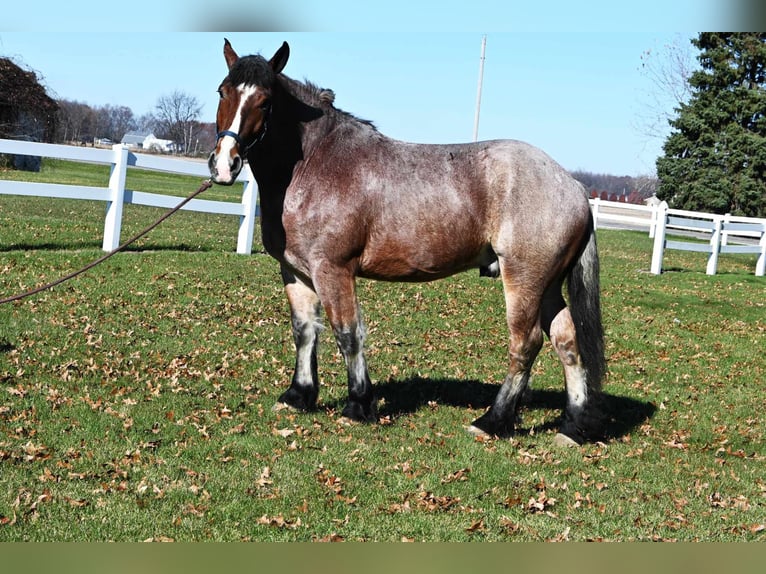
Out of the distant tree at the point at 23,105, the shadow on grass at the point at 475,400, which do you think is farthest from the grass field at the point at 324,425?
the distant tree at the point at 23,105

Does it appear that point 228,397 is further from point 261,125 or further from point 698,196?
point 698,196

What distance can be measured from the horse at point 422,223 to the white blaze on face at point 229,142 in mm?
189

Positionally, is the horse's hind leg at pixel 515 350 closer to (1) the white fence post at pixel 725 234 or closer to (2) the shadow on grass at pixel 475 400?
(2) the shadow on grass at pixel 475 400

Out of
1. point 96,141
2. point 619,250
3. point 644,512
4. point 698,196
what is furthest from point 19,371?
point 96,141

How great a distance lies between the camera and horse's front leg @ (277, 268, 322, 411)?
7.11m

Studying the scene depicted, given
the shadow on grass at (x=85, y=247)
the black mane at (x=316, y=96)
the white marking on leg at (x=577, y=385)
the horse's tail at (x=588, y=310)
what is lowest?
the white marking on leg at (x=577, y=385)

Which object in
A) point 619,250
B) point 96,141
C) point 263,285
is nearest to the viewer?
point 263,285

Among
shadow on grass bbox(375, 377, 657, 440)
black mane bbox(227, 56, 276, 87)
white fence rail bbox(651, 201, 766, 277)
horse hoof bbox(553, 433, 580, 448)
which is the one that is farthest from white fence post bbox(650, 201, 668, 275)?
black mane bbox(227, 56, 276, 87)

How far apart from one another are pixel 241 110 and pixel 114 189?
26.0 feet

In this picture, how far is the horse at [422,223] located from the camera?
6.40 metres

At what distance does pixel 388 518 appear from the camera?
16.6 ft

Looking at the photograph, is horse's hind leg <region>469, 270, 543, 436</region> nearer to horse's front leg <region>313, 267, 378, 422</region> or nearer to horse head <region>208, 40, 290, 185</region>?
horse's front leg <region>313, 267, 378, 422</region>

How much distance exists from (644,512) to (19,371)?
555cm

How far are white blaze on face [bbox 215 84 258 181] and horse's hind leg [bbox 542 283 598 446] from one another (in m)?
2.81
